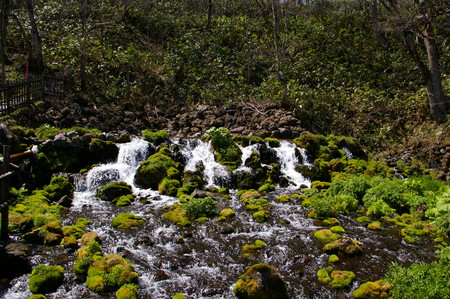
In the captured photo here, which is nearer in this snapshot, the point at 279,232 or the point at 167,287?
the point at 167,287

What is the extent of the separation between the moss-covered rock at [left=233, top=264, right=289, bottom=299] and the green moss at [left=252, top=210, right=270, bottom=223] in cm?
365

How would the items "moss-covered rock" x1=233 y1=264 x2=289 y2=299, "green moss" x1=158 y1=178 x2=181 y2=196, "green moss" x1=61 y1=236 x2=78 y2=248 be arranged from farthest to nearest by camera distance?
"green moss" x1=158 y1=178 x2=181 y2=196
"green moss" x1=61 y1=236 x2=78 y2=248
"moss-covered rock" x1=233 y1=264 x2=289 y2=299

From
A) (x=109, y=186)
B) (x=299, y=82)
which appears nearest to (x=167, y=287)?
(x=109, y=186)

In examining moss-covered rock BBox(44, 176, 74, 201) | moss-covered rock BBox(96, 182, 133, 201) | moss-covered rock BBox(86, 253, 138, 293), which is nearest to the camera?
moss-covered rock BBox(86, 253, 138, 293)

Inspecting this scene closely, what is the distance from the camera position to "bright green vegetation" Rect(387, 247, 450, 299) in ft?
16.7

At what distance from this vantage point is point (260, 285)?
5883mm

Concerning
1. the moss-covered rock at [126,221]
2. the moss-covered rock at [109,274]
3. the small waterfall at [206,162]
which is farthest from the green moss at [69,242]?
the small waterfall at [206,162]

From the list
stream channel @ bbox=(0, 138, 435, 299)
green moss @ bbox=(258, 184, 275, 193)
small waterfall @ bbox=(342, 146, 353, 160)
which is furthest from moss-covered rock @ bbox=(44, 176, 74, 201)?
small waterfall @ bbox=(342, 146, 353, 160)

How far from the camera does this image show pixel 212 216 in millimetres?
10203

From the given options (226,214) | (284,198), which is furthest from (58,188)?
(284,198)

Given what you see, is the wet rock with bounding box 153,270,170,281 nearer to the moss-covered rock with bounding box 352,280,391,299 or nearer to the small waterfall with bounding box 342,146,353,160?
the moss-covered rock with bounding box 352,280,391,299

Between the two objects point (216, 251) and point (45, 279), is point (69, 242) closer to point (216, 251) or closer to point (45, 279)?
point (45, 279)

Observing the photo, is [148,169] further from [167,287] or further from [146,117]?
[146,117]

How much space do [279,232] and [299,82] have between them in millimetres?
18983
